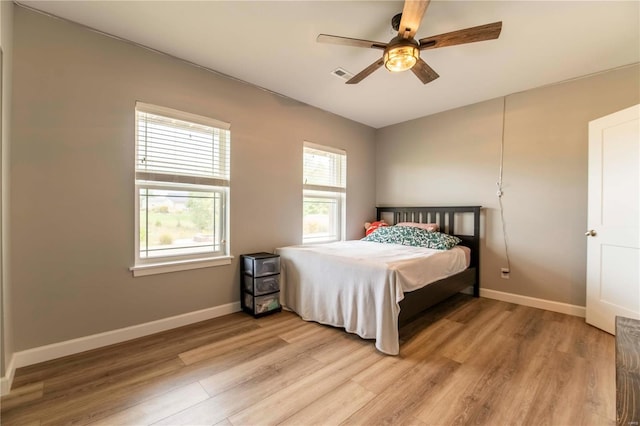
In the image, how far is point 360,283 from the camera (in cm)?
222

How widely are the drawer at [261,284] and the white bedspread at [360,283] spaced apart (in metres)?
0.14

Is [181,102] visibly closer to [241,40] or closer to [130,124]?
[130,124]

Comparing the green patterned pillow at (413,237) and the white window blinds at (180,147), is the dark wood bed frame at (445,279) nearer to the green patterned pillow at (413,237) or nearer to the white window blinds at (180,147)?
the green patterned pillow at (413,237)

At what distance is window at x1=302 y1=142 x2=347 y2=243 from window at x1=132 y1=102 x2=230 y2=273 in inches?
46.0

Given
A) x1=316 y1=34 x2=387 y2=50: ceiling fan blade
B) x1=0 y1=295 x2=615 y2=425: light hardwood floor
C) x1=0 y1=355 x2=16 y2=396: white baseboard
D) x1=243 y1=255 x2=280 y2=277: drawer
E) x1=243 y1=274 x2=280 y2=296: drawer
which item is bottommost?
x1=0 y1=295 x2=615 y2=425: light hardwood floor

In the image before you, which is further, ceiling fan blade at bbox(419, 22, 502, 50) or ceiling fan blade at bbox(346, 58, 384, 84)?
ceiling fan blade at bbox(346, 58, 384, 84)

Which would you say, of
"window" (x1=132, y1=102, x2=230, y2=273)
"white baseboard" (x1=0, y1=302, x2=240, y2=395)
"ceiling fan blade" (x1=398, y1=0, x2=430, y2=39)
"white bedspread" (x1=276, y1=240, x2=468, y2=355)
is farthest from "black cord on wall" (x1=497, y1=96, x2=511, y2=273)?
"white baseboard" (x1=0, y1=302, x2=240, y2=395)

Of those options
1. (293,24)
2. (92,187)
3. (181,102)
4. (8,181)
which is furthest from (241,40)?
(8,181)

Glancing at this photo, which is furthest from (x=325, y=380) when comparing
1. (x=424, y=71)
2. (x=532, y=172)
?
(x=532, y=172)

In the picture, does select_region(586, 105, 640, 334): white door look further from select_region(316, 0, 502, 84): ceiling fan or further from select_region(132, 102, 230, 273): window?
select_region(132, 102, 230, 273): window

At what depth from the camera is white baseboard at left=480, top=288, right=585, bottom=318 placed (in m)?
2.77

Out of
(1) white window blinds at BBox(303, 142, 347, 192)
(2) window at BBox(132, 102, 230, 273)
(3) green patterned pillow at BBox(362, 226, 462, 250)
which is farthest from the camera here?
(1) white window blinds at BBox(303, 142, 347, 192)

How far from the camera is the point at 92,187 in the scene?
6.79 feet

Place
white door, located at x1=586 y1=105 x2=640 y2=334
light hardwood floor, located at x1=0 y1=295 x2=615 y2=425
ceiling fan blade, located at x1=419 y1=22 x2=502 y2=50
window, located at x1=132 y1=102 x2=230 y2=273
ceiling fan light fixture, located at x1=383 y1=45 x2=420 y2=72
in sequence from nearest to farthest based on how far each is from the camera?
light hardwood floor, located at x1=0 y1=295 x2=615 y2=425, ceiling fan blade, located at x1=419 y1=22 x2=502 y2=50, ceiling fan light fixture, located at x1=383 y1=45 x2=420 y2=72, white door, located at x1=586 y1=105 x2=640 y2=334, window, located at x1=132 y1=102 x2=230 y2=273
